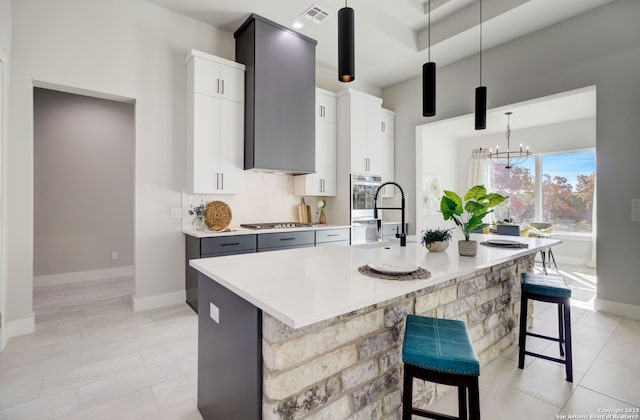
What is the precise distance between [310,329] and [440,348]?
0.58 meters

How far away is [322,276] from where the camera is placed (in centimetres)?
147

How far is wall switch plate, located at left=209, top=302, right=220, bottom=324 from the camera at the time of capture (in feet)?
5.11

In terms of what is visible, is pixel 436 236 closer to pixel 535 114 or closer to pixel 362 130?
pixel 362 130

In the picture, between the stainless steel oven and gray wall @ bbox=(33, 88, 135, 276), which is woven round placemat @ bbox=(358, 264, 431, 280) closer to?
the stainless steel oven

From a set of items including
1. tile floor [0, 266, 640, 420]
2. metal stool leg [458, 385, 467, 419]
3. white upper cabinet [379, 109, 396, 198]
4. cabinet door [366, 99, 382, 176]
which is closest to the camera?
metal stool leg [458, 385, 467, 419]

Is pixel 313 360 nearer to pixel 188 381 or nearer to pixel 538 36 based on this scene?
pixel 188 381

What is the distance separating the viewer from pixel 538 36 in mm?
3885

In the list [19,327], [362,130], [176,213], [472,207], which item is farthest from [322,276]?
[362,130]

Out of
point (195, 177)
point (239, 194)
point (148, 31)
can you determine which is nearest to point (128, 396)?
point (195, 177)

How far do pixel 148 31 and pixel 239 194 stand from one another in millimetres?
2103

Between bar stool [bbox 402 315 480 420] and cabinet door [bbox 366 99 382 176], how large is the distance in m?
3.75

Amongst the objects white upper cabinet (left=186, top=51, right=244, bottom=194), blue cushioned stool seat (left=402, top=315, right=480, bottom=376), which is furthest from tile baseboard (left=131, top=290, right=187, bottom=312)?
blue cushioned stool seat (left=402, top=315, right=480, bottom=376)

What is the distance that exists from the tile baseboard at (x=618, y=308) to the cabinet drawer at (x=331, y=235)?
3052mm

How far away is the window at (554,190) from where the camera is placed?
6.24 m
